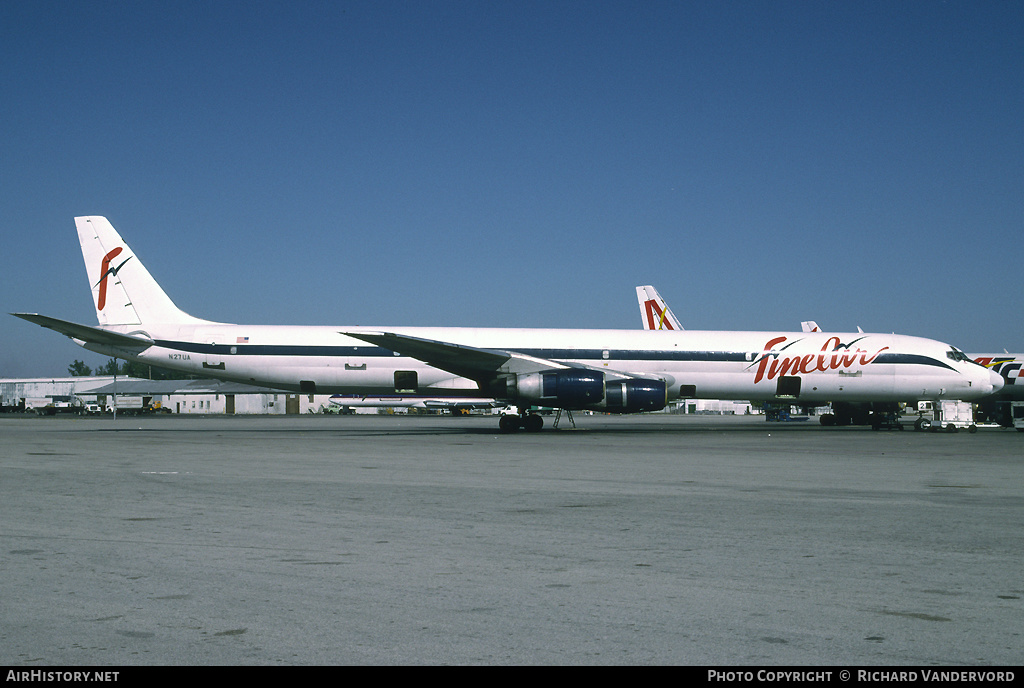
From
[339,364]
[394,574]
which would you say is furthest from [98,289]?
[394,574]

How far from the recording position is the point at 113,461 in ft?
48.2

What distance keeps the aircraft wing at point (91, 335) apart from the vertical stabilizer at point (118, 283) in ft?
3.18

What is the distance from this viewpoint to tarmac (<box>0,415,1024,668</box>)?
156 inches

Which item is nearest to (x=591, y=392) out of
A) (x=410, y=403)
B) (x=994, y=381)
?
(x=994, y=381)

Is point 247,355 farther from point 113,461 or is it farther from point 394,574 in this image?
point 394,574

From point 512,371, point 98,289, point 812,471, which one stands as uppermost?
point 98,289

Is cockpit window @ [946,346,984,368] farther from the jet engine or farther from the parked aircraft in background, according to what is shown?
the parked aircraft in background

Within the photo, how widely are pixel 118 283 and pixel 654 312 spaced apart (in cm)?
3091

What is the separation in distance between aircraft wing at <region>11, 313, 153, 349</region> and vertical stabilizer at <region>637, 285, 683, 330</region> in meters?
30.0

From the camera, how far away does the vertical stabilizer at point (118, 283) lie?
92.0 ft

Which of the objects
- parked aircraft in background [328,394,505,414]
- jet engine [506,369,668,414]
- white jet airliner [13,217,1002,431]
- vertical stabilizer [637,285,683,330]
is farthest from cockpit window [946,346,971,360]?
parked aircraft in background [328,394,505,414]

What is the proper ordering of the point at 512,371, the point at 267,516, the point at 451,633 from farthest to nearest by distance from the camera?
1. the point at 512,371
2. the point at 267,516
3. the point at 451,633

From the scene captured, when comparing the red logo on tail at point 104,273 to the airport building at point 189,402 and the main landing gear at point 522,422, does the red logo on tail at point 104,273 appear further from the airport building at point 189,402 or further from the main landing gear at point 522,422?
the airport building at point 189,402
